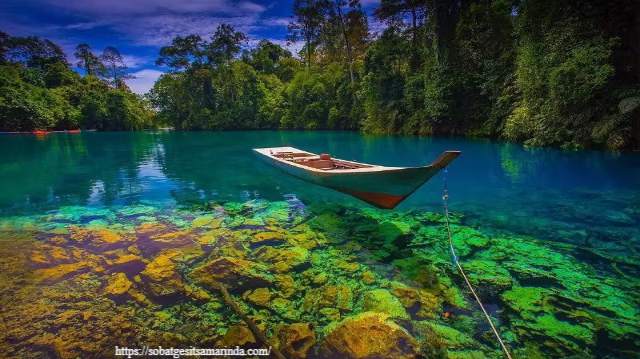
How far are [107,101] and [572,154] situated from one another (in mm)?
55759

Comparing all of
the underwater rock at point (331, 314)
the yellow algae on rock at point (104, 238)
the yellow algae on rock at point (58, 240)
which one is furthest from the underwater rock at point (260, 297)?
the yellow algae on rock at point (58, 240)

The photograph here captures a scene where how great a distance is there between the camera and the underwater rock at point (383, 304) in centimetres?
343

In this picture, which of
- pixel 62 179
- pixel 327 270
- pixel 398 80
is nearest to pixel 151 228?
pixel 327 270

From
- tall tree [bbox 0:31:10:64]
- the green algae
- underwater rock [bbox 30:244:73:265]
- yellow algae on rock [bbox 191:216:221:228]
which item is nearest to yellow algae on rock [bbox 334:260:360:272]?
the green algae

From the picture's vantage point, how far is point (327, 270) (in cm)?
439

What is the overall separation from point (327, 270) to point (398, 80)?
2415cm

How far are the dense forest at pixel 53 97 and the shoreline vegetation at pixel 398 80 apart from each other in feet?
0.53

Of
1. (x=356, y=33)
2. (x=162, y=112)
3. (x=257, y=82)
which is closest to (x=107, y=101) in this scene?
(x=162, y=112)

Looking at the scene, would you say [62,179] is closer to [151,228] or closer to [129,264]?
[151,228]

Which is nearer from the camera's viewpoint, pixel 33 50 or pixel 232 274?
pixel 232 274

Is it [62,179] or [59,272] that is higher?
[62,179]

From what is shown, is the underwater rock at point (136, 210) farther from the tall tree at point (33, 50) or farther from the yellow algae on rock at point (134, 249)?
the tall tree at point (33, 50)

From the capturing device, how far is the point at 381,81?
85.8 ft

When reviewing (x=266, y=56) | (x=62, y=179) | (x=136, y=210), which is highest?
(x=266, y=56)
